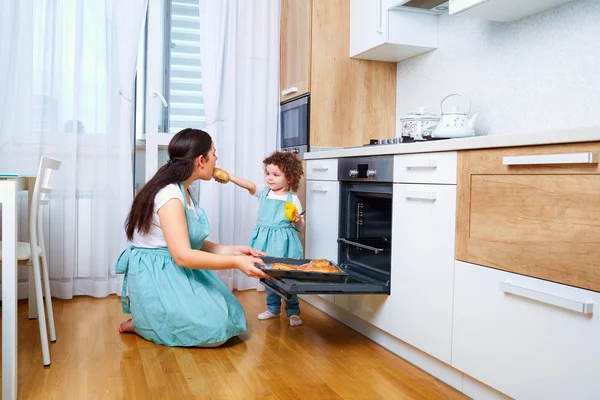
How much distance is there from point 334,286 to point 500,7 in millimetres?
1268

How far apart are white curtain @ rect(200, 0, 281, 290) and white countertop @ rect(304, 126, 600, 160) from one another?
3.34 feet

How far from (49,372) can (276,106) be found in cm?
207

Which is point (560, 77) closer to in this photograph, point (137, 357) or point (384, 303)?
point (384, 303)

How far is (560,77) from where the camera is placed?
2.26m

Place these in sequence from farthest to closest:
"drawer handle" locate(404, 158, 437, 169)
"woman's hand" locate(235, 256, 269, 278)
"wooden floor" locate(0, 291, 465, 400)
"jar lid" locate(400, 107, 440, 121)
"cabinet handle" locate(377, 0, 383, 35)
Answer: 1. "cabinet handle" locate(377, 0, 383, 35)
2. "jar lid" locate(400, 107, 440, 121)
3. "woman's hand" locate(235, 256, 269, 278)
4. "drawer handle" locate(404, 158, 437, 169)
5. "wooden floor" locate(0, 291, 465, 400)

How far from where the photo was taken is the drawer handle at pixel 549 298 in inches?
55.3

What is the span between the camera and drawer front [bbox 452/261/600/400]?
4.68 feet

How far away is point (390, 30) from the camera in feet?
9.62

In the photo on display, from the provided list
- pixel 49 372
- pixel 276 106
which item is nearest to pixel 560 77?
pixel 276 106

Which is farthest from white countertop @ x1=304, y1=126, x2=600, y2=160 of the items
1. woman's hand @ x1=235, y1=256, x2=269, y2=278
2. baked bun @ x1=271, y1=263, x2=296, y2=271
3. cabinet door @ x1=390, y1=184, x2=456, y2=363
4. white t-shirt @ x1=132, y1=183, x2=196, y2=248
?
white t-shirt @ x1=132, y1=183, x2=196, y2=248

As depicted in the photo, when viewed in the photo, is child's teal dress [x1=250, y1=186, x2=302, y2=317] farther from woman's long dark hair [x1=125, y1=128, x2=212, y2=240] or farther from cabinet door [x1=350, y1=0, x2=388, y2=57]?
cabinet door [x1=350, y1=0, x2=388, y2=57]

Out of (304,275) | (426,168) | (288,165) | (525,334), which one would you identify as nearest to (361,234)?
(288,165)

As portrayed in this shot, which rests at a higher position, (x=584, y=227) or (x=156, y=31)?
(x=156, y=31)

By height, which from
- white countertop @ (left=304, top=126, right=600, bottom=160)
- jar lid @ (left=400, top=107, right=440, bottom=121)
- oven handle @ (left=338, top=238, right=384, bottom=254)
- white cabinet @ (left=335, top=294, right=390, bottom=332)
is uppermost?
jar lid @ (left=400, top=107, right=440, bottom=121)
